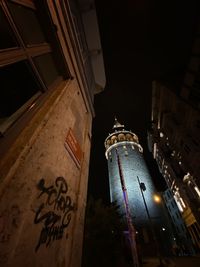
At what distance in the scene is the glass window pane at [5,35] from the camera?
3.46 metres

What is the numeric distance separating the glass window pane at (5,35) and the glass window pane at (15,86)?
0.46 m

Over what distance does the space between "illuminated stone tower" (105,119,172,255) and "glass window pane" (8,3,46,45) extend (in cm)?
1619

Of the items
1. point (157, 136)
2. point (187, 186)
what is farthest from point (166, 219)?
point (157, 136)

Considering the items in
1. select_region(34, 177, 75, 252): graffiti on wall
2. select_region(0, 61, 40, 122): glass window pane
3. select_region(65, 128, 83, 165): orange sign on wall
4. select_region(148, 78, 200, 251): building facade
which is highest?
select_region(148, 78, 200, 251): building facade

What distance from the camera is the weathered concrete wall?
7.25 feet

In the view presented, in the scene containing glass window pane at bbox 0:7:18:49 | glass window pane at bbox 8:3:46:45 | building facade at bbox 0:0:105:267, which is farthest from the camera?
glass window pane at bbox 8:3:46:45

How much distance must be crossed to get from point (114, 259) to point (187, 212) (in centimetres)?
1740

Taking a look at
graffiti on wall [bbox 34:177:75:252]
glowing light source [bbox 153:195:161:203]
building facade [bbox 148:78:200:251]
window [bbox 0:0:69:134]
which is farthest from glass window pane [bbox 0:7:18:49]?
glowing light source [bbox 153:195:161:203]

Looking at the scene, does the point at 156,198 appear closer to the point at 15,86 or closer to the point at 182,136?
the point at 182,136

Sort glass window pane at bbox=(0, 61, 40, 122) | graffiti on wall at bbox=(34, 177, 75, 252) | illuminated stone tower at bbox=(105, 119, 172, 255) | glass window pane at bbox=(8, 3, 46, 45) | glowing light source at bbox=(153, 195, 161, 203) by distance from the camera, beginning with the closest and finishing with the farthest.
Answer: graffiti on wall at bbox=(34, 177, 75, 252) → glass window pane at bbox=(8, 3, 46, 45) → glass window pane at bbox=(0, 61, 40, 122) → illuminated stone tower at bbox=(105, 119, 172, 255) → glowing light source at bbox=(153, 195, 161, 203)

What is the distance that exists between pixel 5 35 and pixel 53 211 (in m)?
4.08

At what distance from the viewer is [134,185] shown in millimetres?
32906

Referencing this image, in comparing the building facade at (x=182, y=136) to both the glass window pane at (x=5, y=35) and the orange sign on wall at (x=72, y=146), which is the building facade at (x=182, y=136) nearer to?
the orange sign on wall at (x=72, y=146)

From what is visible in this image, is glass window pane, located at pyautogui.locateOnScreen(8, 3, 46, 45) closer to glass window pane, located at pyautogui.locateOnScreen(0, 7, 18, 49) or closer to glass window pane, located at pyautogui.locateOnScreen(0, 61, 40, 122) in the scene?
glass window pane, located at pyautogui.locateOnScreen(0, 7, 18, 49)
